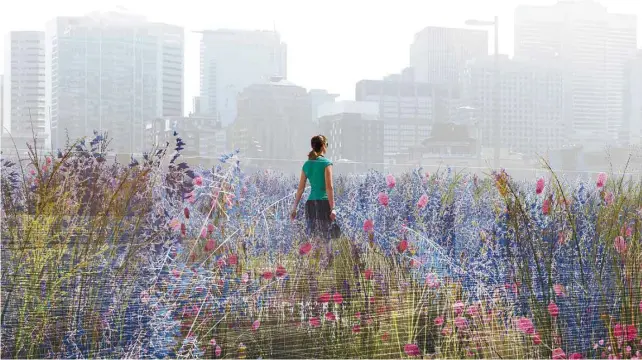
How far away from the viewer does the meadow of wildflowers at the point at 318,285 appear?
2.08 metres

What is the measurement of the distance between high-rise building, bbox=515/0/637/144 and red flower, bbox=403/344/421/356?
14.7 ft

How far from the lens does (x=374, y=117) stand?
6.32 meters

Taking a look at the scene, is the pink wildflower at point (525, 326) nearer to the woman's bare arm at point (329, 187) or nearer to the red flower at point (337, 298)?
the red flower at point (337, 298)

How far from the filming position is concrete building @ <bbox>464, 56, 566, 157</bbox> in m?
6.26

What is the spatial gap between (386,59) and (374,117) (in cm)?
99

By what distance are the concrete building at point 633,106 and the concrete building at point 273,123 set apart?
294 centimetres

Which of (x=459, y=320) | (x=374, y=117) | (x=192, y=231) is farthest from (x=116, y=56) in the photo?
(x=459, y=320)

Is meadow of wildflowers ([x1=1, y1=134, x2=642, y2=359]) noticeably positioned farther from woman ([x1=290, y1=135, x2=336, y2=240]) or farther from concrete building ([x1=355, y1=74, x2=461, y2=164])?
concrete building ([x1=355, y1=74, x2=461, y2=164])

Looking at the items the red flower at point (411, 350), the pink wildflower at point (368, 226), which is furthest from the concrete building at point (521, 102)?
the red flower at point (411, 350)

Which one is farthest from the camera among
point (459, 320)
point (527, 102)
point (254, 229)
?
point (527, 102)

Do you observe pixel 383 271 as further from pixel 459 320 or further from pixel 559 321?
pixel 559 321

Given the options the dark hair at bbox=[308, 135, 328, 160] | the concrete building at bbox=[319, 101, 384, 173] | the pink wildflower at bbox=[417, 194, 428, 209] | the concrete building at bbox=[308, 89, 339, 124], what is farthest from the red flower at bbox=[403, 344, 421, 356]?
the concrete building at bbox=[308, 89, 339, 124]

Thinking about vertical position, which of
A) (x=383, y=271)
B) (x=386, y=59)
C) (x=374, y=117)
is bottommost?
(x=383, y=271)

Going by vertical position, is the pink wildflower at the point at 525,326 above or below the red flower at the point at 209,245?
below
